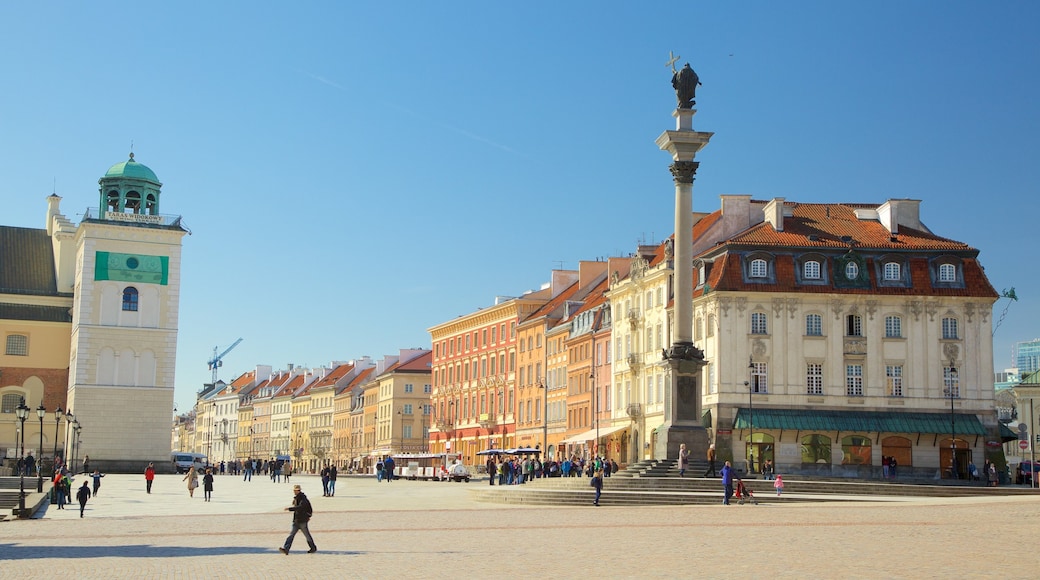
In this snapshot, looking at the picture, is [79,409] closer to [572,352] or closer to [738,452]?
[572,352]

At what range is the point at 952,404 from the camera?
60.9m

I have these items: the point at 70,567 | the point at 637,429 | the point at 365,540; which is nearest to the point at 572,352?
the point at 637,429

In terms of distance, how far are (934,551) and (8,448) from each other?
78595 mm

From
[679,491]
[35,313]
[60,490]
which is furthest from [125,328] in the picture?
[679,491]

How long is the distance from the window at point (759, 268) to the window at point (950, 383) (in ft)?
32.4

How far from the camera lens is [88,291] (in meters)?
Result: 86.6

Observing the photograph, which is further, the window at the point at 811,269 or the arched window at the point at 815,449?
the window at the point at 811,269

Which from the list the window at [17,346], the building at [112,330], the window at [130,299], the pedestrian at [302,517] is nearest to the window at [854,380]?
the pedestrian at [302,517]

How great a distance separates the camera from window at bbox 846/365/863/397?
204 ft

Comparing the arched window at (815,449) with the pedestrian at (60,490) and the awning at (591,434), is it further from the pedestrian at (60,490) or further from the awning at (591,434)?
the pedestrian at (60,490)

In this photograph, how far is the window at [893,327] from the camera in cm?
6256

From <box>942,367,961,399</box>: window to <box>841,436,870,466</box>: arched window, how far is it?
→ 4.63 m

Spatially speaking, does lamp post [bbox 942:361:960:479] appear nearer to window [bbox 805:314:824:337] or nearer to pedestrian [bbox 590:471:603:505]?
window [bbox 805:314:824:337]

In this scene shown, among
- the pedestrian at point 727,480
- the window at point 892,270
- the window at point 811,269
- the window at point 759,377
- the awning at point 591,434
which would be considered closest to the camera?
the pedestrian at point 727,480
